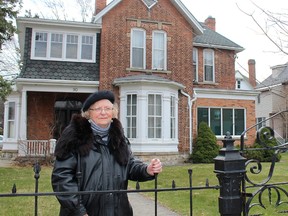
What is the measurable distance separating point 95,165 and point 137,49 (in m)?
14.5

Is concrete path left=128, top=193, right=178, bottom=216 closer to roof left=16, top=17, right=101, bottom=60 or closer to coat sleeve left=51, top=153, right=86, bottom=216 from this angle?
coat sleeve left=51, top=153, right=86, bottom=216

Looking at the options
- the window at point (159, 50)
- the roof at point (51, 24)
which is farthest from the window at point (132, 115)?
the roof at point (51, 24)

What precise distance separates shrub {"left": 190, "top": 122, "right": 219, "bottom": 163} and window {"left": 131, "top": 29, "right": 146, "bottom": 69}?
460cm

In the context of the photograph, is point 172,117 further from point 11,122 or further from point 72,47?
point 11,122

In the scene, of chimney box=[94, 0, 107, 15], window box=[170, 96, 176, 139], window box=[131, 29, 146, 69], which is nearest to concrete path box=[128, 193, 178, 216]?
window box=[170, 96, 176, 139]

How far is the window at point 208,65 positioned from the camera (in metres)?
19.4

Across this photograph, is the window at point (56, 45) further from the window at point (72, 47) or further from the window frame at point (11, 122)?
the window frame at point (11, 122)

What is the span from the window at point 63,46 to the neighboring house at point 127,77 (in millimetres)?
47

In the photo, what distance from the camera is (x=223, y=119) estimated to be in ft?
61.0

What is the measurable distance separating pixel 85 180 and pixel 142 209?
4.64m

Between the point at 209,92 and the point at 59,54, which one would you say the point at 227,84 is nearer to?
the point at 209,92

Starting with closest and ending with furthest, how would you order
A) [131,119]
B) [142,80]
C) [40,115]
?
1. [142,80]
2. [131,119]
3. [40,115]

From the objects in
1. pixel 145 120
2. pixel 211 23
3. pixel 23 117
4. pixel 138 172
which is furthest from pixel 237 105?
pixel 138 172

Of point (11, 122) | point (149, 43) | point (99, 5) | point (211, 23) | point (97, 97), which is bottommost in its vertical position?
point (97, 97)
